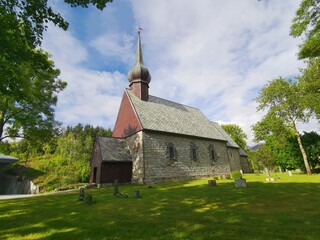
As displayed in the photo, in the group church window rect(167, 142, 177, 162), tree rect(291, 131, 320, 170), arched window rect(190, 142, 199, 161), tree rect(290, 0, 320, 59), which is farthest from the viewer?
tree rect(291, 131, 320, 170)

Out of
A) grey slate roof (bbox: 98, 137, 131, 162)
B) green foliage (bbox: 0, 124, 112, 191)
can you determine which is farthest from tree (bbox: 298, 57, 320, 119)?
green foliage (bbox: 0, 124, 112, 191)

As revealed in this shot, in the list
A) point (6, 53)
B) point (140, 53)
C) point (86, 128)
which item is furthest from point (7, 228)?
point (86, 128)

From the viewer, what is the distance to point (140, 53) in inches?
1091

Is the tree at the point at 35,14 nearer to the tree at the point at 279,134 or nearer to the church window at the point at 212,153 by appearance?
the church window at the point at 212,153

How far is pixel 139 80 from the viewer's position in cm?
2555

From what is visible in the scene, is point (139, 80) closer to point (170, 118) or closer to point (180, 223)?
point (170, 118)

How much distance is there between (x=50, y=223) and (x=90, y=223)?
1.45 metres

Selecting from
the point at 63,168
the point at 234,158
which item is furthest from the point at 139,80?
the point at 234,158

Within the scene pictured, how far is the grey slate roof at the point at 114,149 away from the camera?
19.8m

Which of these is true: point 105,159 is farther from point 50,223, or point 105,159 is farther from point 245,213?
point 245,213

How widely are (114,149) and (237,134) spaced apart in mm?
47034

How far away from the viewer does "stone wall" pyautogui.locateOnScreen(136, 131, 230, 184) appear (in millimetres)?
19759

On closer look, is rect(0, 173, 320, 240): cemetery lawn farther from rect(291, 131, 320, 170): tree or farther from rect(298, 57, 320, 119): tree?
rect(291, 131, 320, 170): tree

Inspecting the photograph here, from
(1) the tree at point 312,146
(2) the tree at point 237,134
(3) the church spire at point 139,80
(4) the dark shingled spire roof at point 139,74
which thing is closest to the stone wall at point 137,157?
(3) the church spire at point 139,80
